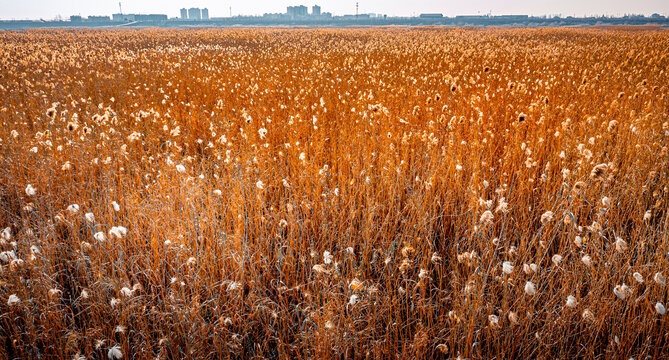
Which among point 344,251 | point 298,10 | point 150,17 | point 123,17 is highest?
point 298,10

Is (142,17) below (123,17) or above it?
below

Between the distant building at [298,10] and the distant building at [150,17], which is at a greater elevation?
the distant building at [298,10]

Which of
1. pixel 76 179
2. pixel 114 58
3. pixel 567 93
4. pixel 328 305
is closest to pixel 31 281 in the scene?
pixel 328 305

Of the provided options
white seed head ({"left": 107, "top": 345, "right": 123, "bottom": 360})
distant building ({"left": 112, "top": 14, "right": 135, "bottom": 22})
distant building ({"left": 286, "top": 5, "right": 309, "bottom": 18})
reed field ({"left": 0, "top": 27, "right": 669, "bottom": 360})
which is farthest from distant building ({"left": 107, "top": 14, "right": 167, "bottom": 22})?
white seed head ({"left": 107, "top": 345, "right": 123, "bottom": 360})

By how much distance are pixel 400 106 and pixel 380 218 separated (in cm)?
343

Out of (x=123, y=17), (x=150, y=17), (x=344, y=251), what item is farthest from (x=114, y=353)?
(x=123, y=17)

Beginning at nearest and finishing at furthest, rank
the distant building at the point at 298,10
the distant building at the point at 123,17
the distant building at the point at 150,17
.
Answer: the distant building at the point at 150,17 → the distant building at the point at 123,17 → the distant building at the point at 298,10

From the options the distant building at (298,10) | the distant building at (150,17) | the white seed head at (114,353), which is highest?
the distant building at (298,10)

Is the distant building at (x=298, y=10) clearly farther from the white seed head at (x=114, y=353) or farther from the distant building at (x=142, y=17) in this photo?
the white seed head at (x=114, y=353)

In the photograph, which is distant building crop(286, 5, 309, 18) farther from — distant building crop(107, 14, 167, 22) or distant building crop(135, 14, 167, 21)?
distant building crop(107, 14, 167, 22)

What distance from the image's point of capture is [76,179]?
12.3ft

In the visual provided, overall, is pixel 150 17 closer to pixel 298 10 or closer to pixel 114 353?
pixel 298 10

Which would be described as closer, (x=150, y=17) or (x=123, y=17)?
(x=150, y=17)

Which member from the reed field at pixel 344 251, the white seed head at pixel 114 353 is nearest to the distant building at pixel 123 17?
the reed field at pixel 344 251
